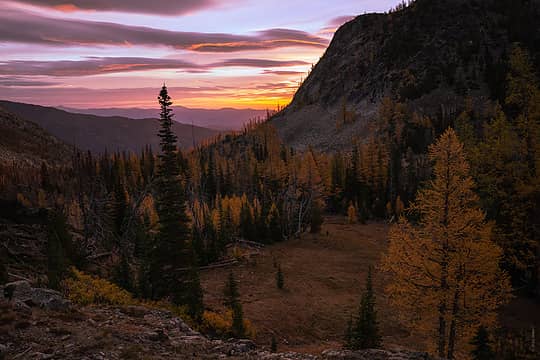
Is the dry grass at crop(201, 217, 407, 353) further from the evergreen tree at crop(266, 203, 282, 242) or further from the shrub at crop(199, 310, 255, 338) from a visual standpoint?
the shrub at crop(199, 310, 255, 338)

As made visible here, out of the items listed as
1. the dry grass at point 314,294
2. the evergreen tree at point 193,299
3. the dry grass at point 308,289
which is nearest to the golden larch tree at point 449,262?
the dry grass at point 314,294

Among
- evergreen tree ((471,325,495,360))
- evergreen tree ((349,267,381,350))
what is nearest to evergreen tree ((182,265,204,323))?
evergreen tree ((349,267,381,350))

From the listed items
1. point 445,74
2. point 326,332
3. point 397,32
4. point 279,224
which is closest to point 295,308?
point 326,332

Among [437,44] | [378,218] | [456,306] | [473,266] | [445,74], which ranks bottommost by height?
[378,218]

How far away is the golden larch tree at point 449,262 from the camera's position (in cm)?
1658

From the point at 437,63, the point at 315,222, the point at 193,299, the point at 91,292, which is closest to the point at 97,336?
the point at 91,292

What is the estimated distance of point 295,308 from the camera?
3083 cm

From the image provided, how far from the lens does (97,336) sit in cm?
1275

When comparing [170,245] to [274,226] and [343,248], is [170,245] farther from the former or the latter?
[274,226]

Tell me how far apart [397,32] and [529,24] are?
189ft

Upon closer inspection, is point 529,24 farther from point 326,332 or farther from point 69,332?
point 69,332

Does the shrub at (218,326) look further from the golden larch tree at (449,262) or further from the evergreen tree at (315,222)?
the evergreen tree at (315,222)

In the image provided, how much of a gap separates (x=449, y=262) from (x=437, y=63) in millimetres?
177326

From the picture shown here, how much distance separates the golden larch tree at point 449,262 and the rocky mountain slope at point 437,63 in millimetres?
136210
